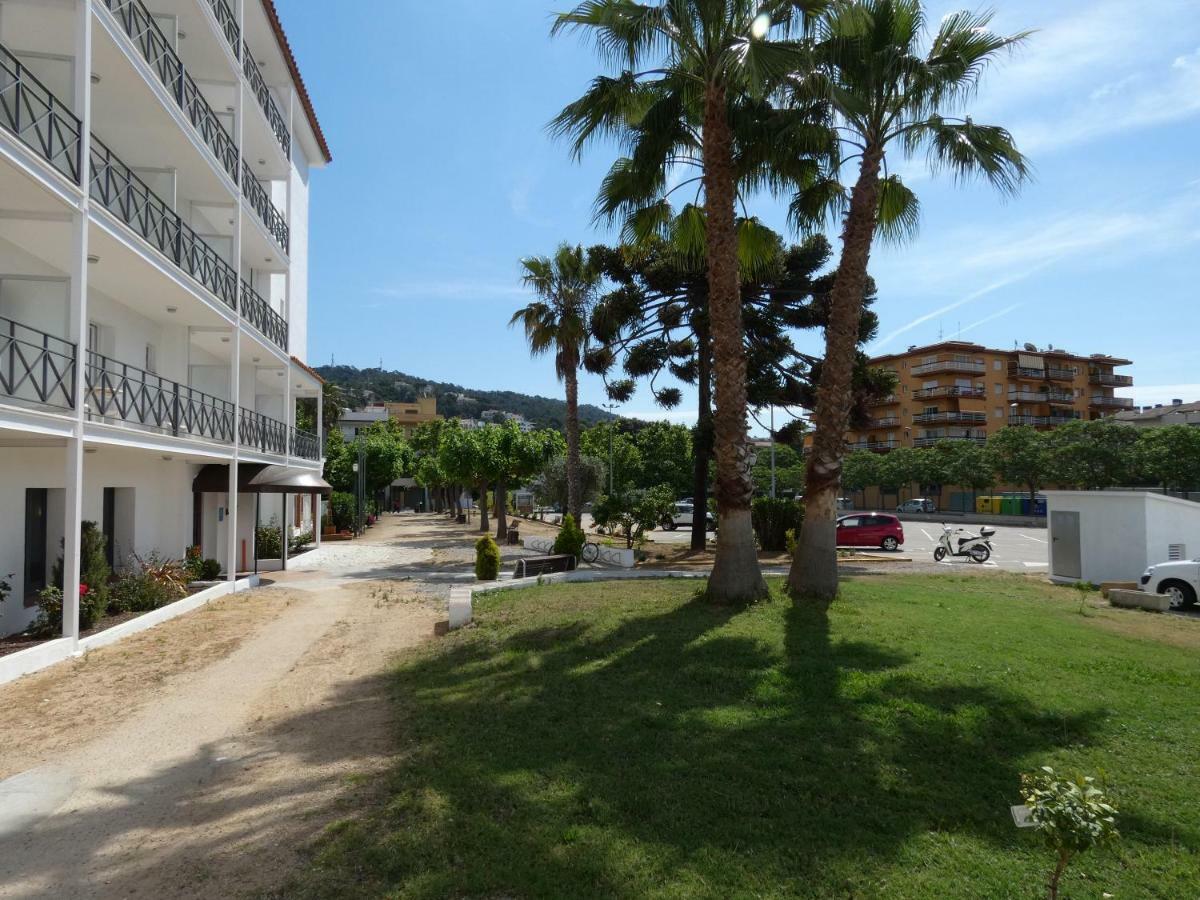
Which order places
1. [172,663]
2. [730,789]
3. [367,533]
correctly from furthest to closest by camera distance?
[367,533] < [172,663] < [730,789]

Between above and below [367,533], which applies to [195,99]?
above

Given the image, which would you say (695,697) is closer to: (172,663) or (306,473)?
(172,663)

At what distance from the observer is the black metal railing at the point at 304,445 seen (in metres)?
22.2

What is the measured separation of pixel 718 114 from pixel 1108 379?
84.4 metres

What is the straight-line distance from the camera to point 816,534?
38.0 ft

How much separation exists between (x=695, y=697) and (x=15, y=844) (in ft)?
16.9

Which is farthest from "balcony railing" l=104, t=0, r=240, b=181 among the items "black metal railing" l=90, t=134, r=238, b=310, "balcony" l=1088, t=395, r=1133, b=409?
"balcony" l=1088, t=395, r=1133, b=409

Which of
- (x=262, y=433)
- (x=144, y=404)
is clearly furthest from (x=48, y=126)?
(x=262, y=433)

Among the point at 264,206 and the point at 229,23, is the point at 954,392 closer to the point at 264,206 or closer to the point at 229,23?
the point at 264,206

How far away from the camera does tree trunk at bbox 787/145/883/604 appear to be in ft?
37.3

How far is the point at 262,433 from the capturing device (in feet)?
61.6

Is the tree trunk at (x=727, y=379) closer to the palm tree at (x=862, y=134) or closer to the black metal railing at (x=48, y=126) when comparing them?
the palm tree at (x=862, y=134)

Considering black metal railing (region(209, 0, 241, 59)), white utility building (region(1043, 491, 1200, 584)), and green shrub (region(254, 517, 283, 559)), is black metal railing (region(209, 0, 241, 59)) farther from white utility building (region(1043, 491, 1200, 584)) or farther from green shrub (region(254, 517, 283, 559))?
white utility building (region(1043, 491, 1200, 584))

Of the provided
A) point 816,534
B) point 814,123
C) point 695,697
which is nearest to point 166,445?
point 695,697
